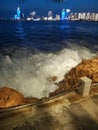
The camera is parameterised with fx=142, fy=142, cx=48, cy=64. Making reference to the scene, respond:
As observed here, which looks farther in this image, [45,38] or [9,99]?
[45,38]

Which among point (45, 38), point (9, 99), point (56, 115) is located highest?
point (56, 115)

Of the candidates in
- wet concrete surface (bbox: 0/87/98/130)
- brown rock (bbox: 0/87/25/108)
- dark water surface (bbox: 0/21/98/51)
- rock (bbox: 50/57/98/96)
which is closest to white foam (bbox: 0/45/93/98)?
rock (bbox: 50/57/98/96)

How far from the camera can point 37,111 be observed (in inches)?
200

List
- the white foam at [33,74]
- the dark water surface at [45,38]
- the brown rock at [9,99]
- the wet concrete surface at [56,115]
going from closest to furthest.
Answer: the wet concrete surface at [56,115] < the brown rock at [9,99] < the white foam at [33,74] < the dark water surface at [45,38]

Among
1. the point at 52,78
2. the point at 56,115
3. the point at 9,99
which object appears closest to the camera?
the point at 56,115

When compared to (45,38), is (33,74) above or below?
below

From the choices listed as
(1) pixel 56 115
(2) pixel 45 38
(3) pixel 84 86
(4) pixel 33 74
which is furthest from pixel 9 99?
(2) pixel 45 38

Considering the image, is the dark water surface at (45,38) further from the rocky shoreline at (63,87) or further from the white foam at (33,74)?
the rocky shoreline at (63,87)

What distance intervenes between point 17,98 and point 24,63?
762 centimetres

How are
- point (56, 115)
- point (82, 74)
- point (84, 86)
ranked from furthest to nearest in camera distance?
1. point (82, 74)
2. point (84, 86)
3. point (56, 115)

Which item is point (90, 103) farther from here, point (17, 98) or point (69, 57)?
point (69, 57)

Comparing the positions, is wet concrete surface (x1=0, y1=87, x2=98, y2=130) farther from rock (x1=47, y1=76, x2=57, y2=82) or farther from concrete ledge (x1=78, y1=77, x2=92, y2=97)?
rock (x1=47, y1=76, x2=57, y2=82)

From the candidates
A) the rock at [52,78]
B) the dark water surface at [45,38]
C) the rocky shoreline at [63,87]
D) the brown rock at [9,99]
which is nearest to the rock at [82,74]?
the rocky shoreline at [63,87]

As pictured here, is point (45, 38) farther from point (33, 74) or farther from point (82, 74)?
point (82, 74)
